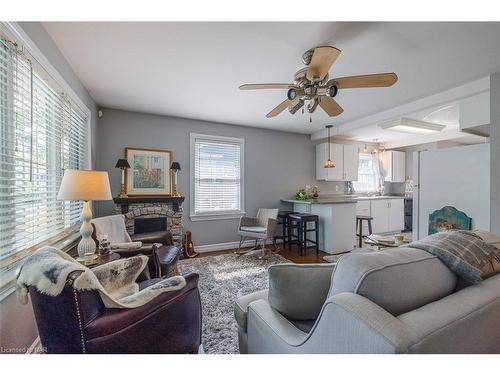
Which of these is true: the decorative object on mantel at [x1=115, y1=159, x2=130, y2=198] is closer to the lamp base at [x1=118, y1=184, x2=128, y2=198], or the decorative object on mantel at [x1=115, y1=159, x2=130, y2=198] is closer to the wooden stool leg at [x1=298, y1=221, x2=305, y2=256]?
the lamp base at [x1=118, y1=184, x2=128, y2=198]

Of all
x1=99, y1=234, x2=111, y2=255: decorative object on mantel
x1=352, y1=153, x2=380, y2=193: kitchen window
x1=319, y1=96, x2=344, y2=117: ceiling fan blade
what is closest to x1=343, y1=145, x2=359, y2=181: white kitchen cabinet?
x1=352, y1=153, x2=380, y2=193: kitchen window

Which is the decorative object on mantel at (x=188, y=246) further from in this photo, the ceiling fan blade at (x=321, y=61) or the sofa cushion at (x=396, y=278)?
the sofa cushion at (x=396, y=278)

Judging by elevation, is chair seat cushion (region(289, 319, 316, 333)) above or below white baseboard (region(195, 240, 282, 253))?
above

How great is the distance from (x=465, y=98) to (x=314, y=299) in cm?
313

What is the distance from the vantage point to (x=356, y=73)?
2.26 metres

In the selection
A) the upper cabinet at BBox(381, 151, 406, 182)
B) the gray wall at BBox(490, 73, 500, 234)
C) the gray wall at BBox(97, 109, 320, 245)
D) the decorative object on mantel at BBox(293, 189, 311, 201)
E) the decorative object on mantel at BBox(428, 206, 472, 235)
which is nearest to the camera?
the gray wall at BBox(490, 73, 500, 234)

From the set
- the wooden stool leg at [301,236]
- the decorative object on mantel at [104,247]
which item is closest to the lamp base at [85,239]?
the decorative object on mantel at [104,247]

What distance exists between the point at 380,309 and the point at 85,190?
6.27 feet

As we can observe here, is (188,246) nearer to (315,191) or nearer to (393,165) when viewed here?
(315,191)

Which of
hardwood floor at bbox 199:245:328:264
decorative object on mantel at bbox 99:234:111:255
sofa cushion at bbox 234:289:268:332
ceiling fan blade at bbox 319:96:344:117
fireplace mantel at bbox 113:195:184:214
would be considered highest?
ceiling fan blade at bbox 319:96:344:117

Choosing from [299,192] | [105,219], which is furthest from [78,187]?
[299,192]

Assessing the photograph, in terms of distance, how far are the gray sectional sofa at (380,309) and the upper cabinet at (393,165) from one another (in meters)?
5.53

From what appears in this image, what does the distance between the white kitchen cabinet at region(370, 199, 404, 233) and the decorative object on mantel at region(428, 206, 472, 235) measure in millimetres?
2197

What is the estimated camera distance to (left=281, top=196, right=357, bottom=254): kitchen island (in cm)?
378
